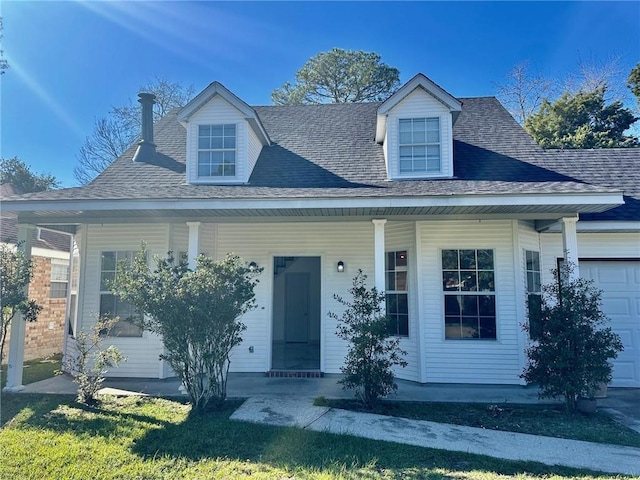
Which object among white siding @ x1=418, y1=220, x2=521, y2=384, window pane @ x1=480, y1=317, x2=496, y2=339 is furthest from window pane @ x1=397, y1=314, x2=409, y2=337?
window pane @ x1=480, y1=317, x2=496, y2=339

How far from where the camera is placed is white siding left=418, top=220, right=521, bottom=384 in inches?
289

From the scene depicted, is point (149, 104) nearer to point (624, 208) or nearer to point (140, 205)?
point (140, 205)

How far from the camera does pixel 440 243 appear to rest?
769cm

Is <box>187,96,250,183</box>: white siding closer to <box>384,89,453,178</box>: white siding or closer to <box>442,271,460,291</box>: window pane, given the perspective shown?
<box>384,89,453,178</box>: white siding

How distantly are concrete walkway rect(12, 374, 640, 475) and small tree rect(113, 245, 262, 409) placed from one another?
826mm

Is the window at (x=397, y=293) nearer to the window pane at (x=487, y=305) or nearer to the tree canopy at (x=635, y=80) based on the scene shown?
the window pane at (x=487, y=305)

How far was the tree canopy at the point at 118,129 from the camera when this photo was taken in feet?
67.9

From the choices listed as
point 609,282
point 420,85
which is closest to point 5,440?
point 420,85

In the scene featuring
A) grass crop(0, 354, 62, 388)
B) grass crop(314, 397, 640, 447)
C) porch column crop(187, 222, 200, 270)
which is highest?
porch column crop(187, 222, 200, 270)

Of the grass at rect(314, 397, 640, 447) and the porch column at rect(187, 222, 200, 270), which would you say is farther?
the porch column at rect(187, 222, 200, 270)

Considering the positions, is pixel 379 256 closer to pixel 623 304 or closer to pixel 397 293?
pixel 397 293

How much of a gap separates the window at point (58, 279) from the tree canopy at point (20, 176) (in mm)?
13720

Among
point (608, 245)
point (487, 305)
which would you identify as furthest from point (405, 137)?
point (608, 245)

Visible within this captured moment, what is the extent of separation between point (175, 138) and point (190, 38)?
8.07 feet
